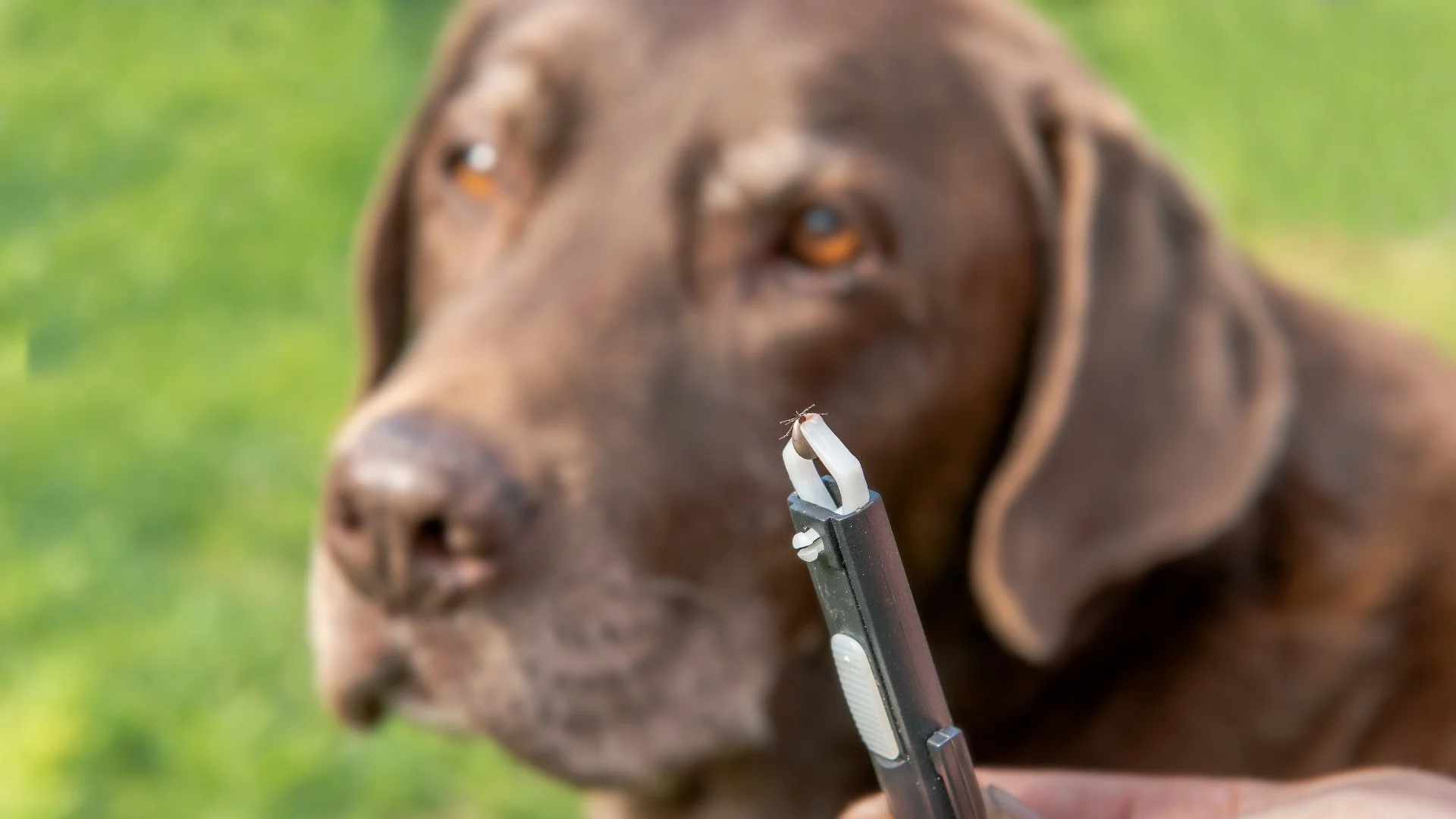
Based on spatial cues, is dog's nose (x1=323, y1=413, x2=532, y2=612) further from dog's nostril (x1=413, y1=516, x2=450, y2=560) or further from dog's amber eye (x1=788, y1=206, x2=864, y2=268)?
dog's amber eye (x1=788, y1=206, x2=864, y2=268)

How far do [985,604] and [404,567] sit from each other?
1.05m

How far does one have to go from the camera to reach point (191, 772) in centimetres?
401

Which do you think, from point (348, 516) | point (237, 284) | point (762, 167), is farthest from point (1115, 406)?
point (237, 284)

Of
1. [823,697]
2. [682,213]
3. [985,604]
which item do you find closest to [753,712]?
[823,697]

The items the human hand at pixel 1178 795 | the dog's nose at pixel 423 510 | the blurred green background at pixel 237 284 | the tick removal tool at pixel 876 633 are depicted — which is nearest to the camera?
the tick removal tool at pixel 876 633

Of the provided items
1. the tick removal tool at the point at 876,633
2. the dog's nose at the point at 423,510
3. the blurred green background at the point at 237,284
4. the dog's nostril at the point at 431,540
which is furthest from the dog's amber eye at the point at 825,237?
the blurred green background at the point at 237,284

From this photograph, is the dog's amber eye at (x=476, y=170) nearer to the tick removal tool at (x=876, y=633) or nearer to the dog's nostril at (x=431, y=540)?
the dog's nostril at (x=431, y=540)

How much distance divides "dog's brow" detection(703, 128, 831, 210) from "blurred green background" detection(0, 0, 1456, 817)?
77.3 inches

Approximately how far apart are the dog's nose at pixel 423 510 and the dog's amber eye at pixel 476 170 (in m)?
0.74

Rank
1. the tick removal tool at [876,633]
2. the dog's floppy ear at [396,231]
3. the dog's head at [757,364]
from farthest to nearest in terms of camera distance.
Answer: the dog's floppy ear at [396,231]
the dog's head at [757,364]
the tick removal tool at [876,633]

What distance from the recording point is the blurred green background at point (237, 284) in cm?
411

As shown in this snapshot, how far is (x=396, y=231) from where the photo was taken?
3400mm

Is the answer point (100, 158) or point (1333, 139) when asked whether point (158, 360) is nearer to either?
point (100, 158)

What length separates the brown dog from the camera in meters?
2.57
